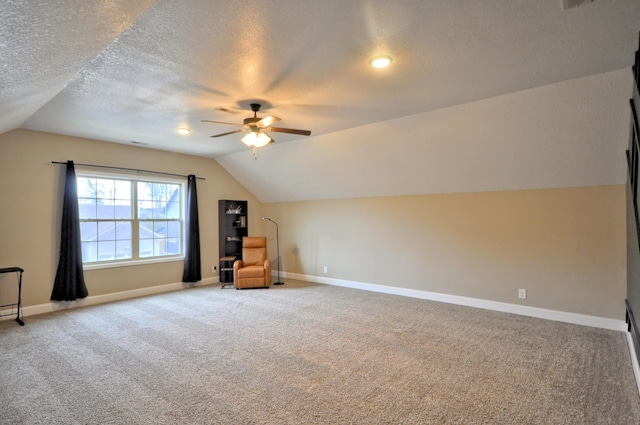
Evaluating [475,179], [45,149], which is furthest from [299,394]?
[45,149]

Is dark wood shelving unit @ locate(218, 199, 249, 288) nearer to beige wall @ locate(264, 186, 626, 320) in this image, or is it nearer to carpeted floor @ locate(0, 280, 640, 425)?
beige wall @ locate(264, 186, 626, 320)

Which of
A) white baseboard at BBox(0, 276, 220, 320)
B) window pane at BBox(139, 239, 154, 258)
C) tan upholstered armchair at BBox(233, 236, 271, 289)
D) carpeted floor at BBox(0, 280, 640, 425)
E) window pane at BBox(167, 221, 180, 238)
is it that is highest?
window pane at BBox(167, 221, 180, 238)

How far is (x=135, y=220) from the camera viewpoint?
6.03 metres

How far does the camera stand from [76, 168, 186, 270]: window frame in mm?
5438

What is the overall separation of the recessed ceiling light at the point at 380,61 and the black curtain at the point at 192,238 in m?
4.95

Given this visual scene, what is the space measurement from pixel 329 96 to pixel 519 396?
3.24 meters

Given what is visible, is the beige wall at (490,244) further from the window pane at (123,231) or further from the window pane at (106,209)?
the window pane at (106,209)

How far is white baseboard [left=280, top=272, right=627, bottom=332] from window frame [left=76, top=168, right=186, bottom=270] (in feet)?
10.5

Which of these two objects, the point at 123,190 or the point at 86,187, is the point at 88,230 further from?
the point at 123,190

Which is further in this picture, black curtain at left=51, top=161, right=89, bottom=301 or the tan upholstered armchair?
the tan upholstered armchair

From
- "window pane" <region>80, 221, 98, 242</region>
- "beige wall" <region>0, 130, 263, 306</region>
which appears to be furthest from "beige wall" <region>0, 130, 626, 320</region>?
"window pane" <region>80, 221, 98, 242</region>

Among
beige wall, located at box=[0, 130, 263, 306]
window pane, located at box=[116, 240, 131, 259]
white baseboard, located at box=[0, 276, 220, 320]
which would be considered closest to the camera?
beige wall, located at box=[0, 130, 263, 306]

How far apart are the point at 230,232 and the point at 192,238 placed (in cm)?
106

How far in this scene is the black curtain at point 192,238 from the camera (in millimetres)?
6508
